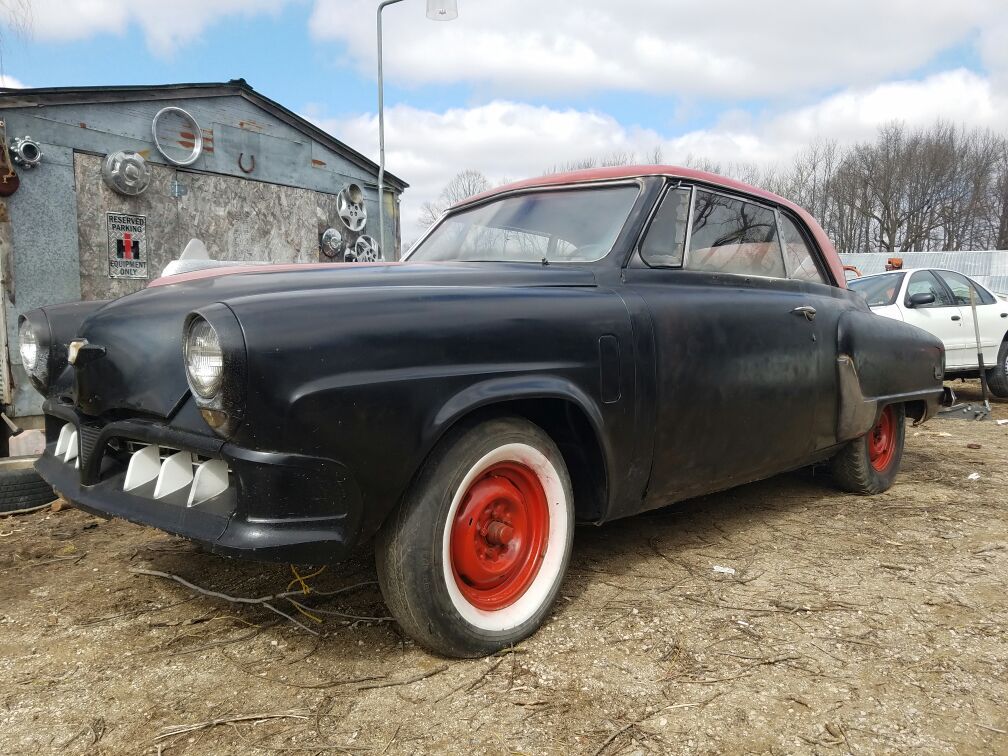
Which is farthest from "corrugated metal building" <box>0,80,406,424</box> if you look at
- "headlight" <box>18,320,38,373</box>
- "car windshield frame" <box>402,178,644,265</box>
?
"car windshield frame" <box>402,178,644,265</box>

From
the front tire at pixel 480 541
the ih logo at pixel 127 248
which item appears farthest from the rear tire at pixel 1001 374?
the ih logo at pixel 127 248

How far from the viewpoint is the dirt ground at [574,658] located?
183cm

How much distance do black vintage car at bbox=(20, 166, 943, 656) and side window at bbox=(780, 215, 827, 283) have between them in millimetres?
201

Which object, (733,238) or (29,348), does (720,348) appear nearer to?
(733,238)

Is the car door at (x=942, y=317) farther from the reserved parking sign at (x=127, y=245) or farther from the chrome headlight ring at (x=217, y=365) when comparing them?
the reserved parking sign at (x=127, y=245)

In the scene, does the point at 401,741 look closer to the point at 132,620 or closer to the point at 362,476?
the point at 362,476

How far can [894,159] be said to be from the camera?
38.9 m

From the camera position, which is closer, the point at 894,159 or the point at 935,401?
the point at 935,401

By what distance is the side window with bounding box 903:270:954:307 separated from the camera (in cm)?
798

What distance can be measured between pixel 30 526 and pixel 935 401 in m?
5.12

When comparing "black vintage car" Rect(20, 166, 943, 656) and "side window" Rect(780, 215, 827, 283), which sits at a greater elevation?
"side window" Rect(780, 215, 827, 283)

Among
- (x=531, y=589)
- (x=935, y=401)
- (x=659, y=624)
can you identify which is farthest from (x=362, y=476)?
(x=935, y=401)

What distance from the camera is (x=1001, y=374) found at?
8.64 metres

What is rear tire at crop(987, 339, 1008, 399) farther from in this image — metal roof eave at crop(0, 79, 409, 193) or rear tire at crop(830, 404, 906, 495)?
metal roof eave at crop(0, 79, 409, 193)
